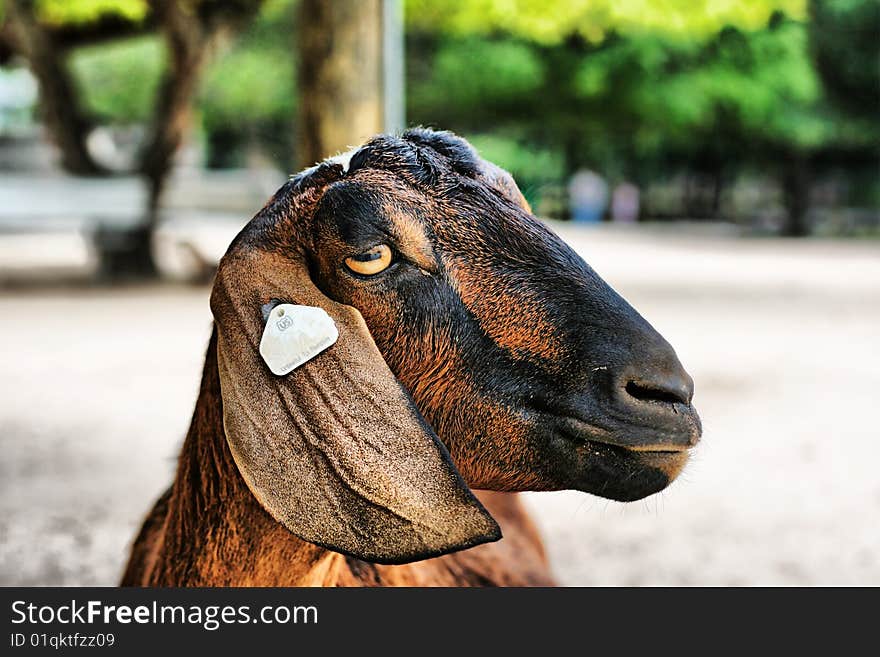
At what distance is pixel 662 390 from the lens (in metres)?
1.74

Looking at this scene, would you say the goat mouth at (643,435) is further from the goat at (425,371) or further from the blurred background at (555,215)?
the blurred background at (555,215)

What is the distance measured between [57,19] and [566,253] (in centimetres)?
1528

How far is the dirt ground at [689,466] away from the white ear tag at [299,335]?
0.73 m

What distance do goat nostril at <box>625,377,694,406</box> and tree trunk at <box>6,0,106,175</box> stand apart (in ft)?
50.1

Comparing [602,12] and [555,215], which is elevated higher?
[602,12]

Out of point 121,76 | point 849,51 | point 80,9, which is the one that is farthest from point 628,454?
point 121,76

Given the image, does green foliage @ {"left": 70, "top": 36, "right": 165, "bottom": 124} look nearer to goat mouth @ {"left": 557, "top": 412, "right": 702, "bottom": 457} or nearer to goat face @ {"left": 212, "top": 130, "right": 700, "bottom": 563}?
goat face @ {"left": 212, "top": 130, "right": 700, "bottom": 563}

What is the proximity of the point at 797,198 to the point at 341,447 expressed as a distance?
3176 centimetres

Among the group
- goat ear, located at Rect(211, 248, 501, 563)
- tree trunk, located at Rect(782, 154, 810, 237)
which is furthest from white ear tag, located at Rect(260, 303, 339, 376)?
tree trunk, located at Rect(782, 154, 810, 237)

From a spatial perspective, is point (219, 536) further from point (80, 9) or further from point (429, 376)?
point (80, 9)

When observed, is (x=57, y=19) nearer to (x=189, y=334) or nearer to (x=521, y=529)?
(x=189, y=334)

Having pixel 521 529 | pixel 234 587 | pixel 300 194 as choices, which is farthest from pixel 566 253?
pixel 521 529

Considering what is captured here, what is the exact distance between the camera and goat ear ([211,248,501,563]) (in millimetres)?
1751

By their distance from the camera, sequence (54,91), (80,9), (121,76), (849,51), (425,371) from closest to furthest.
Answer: (425,371) < (80,9) < (54,91) < (849,51) < (121,76)
